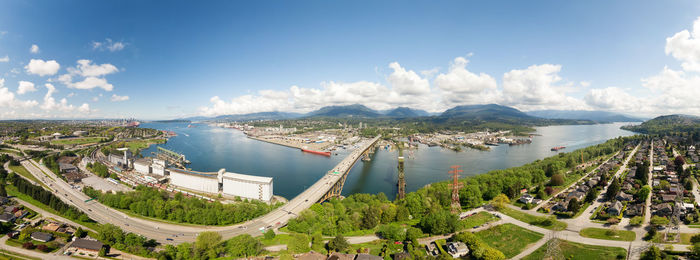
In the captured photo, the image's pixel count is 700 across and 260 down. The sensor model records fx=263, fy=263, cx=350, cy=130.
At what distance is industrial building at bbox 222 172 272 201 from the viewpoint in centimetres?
2066

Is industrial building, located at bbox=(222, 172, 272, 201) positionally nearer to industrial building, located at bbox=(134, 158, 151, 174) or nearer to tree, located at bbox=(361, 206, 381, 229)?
tree, located at bbox=(361, 206, 381, 229)

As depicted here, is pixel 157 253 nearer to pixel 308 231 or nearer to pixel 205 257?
pixel 205 257

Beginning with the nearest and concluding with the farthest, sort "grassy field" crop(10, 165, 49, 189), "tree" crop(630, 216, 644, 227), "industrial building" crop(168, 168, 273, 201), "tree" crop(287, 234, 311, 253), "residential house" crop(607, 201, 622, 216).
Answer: "tree" crop(287, 234, 311, 253), "tree" crop(630, 216, 644, 227), "residential house" crop(607, 201, 622, 216), "industrial building" crop(168, 168, 273, 201), "grassy field" crop(10, 165, 49, 189)

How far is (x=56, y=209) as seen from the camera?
18172 millimetres

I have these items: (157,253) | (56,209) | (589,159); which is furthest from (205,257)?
(589,159)

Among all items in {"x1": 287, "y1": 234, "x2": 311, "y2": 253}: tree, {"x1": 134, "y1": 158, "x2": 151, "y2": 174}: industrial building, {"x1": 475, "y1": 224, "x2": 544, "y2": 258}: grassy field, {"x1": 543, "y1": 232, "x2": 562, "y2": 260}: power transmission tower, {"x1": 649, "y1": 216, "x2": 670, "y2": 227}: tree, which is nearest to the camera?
{"x1": 543, "y1": 232, "x2": 562, "y2": 260}: power transmission tower

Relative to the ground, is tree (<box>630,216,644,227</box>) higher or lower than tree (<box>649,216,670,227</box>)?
lower

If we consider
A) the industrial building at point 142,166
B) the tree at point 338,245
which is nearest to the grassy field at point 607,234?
the tree at point 338,245

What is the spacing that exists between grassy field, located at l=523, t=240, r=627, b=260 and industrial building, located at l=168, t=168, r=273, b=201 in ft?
56.6

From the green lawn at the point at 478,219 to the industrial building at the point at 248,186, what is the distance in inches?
556

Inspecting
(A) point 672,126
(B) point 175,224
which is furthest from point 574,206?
(A) point 672,126

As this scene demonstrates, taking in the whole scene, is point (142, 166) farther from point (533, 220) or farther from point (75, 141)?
point (75, 141)

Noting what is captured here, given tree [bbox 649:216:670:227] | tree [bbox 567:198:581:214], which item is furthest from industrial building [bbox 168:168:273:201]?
tree [bbox 649:216:670:227]

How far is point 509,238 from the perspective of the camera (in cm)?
1314
